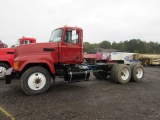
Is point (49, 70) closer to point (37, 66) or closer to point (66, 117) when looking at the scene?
point (37, 66)

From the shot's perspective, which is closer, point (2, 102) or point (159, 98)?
point (2, 102)

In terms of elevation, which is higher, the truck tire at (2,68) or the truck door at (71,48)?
the truck door at (71,48)

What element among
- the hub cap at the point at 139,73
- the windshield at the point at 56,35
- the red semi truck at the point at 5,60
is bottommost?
the hub cap at the point at 139,73

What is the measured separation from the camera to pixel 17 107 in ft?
15.8

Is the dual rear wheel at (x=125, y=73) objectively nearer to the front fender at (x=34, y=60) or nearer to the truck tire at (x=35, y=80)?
the front fender at (x=34, y=60)

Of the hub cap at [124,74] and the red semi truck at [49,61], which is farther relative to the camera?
the hub cap at [124,74]

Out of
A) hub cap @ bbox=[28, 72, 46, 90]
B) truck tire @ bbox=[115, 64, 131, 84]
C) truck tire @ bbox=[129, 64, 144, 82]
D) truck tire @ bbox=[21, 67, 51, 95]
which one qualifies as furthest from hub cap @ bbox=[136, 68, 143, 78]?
hub cap @ bbox=[28, 72, 46, 90]

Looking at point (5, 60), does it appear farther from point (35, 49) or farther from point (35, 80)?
point (35, 80)

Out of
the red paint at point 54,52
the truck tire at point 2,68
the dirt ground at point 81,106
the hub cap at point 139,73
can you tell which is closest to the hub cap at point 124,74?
the hub cap at point 139,73

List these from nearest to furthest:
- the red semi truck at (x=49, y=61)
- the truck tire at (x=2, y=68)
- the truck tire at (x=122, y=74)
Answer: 1. the red semi truck at (x=49, y=61)
2. the truck tire at (x=122, y=74)
3. the truck tire at (x=2, y=68)

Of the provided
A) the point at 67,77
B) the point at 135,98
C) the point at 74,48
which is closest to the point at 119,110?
the point at 135,98

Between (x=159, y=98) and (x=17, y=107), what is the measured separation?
466 centimetres

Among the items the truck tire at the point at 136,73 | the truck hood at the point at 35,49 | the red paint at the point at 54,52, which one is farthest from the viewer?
the truck tire at the point at 136,73

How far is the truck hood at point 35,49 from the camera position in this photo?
6.51 meters
